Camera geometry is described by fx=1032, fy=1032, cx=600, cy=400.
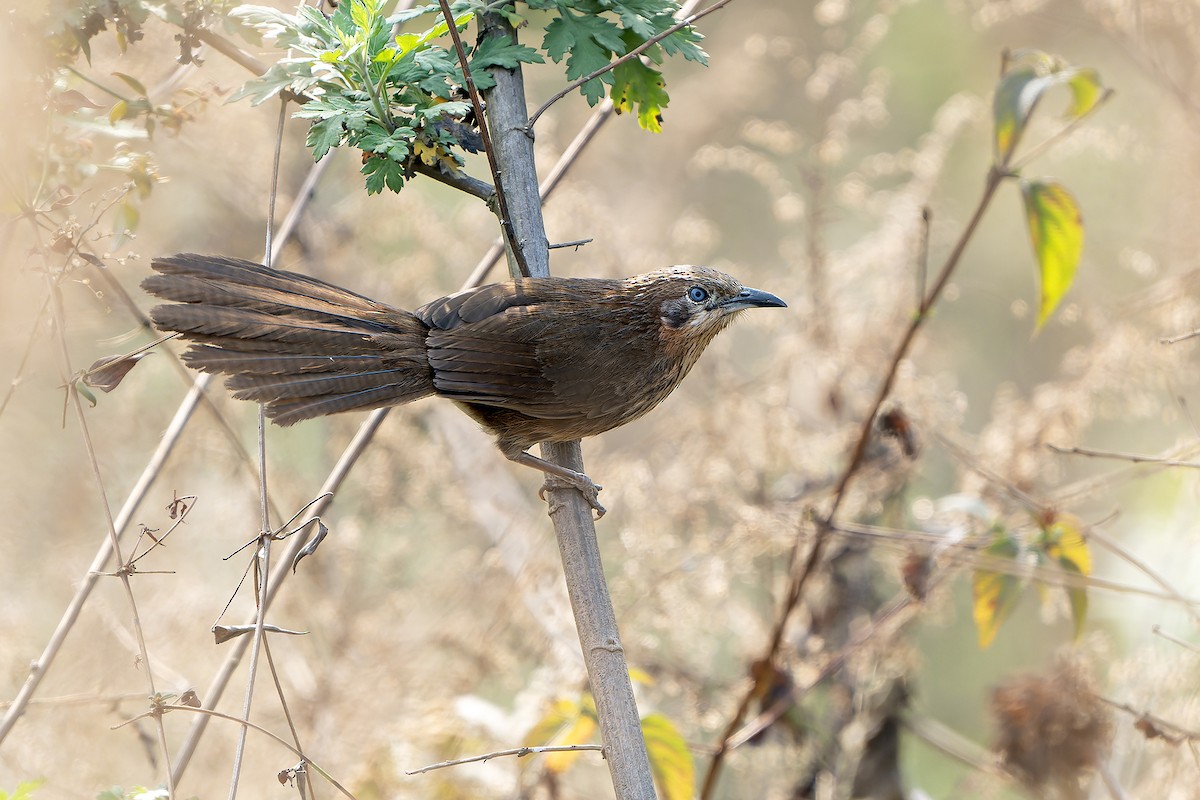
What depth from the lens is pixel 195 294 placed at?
8.28 ft

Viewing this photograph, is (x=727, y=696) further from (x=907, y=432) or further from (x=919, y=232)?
(x=919, y=232)

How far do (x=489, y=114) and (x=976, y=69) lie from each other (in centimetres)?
641

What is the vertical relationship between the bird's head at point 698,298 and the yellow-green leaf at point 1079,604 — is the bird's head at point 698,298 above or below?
above

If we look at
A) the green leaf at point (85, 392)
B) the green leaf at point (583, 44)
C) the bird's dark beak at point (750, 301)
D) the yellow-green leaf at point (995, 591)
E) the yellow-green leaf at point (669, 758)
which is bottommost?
the yellow-green leaf at point (669, 758)

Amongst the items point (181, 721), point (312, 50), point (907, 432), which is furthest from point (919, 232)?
point (181, 721)

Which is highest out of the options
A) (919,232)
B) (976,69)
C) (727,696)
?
(976,69)

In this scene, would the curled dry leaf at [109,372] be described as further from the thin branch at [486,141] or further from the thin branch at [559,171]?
the thin branch at [559,171]

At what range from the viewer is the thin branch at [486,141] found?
7.46 feet

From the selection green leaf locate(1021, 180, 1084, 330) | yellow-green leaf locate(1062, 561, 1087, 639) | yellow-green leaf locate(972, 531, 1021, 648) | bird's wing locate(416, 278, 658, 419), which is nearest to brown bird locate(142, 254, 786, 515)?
bird's wing locate(416, 278, 658, 419)

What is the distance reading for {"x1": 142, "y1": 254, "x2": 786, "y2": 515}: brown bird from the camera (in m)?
2.55

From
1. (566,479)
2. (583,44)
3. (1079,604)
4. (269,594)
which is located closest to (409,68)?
(583,44)

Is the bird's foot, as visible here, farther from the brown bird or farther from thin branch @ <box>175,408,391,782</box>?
thin branch @ <box>175,408,391,782</box>

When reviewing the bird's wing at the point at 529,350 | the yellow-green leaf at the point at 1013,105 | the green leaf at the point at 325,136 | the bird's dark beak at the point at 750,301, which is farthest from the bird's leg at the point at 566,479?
the yellow-green leaf at the point at 1013,105

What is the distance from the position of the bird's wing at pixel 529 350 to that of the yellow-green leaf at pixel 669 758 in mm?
926
